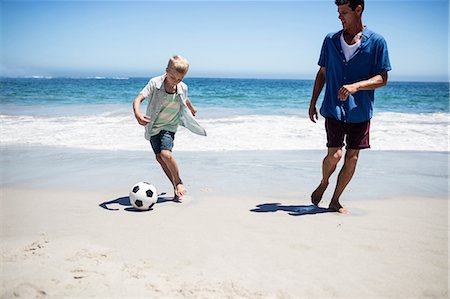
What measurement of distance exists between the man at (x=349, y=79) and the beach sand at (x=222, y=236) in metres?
0.60

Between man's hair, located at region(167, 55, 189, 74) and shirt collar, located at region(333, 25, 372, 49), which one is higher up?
shirt collar, located at region(333, 25, 372, 49)

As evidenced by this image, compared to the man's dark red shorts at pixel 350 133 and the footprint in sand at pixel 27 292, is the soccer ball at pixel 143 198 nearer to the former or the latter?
the footprint in sand at pixel 27 292

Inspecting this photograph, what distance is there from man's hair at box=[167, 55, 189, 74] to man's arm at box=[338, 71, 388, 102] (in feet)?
5.17

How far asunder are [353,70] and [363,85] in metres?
0.27

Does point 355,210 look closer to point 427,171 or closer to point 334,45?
point 334,45

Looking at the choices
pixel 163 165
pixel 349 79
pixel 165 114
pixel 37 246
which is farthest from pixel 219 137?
pixel 37 246

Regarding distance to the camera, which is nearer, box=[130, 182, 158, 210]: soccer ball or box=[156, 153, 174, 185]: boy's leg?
box=[130, 182, 158, 210]: soccer ball

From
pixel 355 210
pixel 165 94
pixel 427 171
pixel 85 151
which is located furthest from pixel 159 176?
pixel 427 171

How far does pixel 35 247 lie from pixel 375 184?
3.83 m

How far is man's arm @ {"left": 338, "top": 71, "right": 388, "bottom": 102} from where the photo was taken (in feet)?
10.9

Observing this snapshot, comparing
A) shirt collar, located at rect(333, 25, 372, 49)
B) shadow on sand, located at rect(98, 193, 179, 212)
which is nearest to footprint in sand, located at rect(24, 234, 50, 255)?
shadow on sand, located at rect(98, 193, 179, 212)

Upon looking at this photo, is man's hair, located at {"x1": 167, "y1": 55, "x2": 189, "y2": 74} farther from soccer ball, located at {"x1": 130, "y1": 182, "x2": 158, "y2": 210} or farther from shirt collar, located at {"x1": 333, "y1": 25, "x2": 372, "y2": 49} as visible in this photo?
shirt collar, located at {"x1": 333, "y1": 25, "x2": 372, "y2": 49}

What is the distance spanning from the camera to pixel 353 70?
364cm

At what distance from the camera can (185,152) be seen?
6.85 meters
